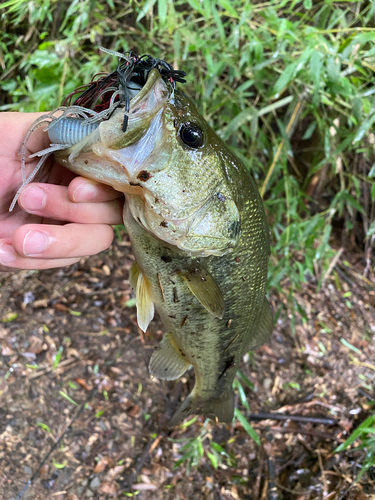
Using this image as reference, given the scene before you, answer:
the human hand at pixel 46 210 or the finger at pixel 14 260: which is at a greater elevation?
the human hand at pixel 46 210

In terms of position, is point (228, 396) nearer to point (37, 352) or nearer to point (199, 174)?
point (199, 174)

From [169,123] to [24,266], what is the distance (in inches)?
24.1

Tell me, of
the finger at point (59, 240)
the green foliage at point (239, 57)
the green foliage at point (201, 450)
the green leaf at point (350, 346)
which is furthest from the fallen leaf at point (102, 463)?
the green leaf at point (350, 346)

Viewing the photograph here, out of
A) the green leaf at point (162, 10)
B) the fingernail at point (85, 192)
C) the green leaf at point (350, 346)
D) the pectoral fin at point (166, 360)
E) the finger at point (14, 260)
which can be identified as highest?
the green leaf at point (162, 10)

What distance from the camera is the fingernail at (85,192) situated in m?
0.87

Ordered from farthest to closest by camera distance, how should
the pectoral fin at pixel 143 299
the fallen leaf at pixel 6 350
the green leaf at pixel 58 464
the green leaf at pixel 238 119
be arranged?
the fallen leaf at pixel 6 350 → the green leaf at pixel 58 464 → the green leaf at pixel 238 119 → the pectoral fin at pixel 143 299

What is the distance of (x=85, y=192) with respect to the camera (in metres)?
0.88

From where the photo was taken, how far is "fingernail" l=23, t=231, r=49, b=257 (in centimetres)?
86

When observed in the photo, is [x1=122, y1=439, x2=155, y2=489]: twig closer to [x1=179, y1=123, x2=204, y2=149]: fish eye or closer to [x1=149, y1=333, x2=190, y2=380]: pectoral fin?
[x1=149, y1=333, x2=190, y2=380]: pectoral fin

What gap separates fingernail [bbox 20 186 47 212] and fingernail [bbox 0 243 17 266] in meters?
0.13

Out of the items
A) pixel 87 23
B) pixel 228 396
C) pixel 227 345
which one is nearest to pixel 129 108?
pixel 227 345

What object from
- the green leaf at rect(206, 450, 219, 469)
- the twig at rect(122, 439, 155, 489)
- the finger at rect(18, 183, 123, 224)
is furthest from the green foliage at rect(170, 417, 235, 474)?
the finger at rect(18, 183, 123, 224)

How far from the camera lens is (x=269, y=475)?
212cm

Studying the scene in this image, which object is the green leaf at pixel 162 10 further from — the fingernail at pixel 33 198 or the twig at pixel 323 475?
the twig at pixel 323 475
